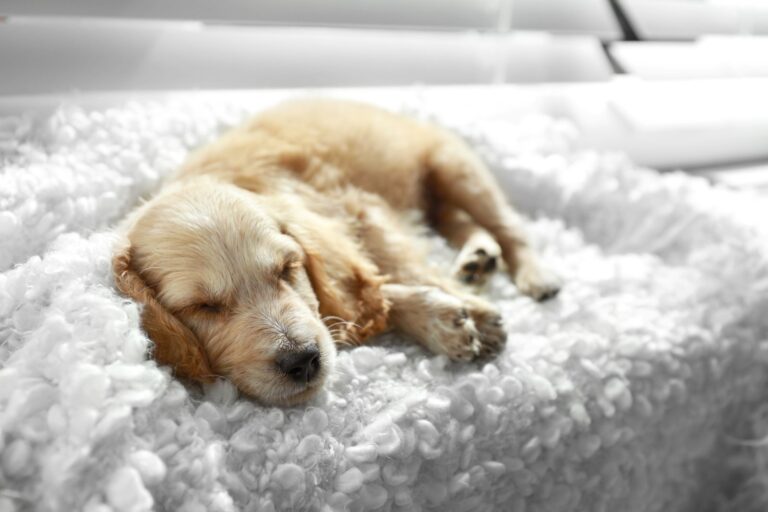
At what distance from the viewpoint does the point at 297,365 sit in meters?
0.99

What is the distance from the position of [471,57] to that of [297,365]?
1.39 meters

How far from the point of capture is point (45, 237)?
1.12 meters

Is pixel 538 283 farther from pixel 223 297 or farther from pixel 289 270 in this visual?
pixel 223 297

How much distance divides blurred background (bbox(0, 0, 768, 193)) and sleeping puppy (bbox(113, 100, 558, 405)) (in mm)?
235

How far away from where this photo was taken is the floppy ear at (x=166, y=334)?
0.98 meters

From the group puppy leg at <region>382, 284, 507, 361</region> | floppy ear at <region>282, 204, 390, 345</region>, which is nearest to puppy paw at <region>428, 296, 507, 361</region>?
puppy leg at <region>382, 284, 507, 361</region>

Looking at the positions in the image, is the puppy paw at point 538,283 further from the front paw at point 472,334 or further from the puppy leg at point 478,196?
the front paw at point 472,334

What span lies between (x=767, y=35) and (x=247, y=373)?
212 cm

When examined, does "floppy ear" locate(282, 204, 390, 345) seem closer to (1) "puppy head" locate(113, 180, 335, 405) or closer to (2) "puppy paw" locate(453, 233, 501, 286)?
(1) "puppy head" locate(113, 180, 335, 405)

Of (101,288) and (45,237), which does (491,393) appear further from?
(45,237)

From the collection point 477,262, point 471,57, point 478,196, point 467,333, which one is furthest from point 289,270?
point 471,57

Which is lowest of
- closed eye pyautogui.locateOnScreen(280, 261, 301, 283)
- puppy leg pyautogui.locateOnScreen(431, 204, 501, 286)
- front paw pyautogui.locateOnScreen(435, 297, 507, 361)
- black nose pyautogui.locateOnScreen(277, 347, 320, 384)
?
puppy leg pyautogui.locateOnScreen(431, 204, 501, 286)

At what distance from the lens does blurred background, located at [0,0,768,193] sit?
1.50 metres

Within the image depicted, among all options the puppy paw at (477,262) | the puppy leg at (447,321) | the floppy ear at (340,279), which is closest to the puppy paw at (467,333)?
the puppy leg at (447,321)
